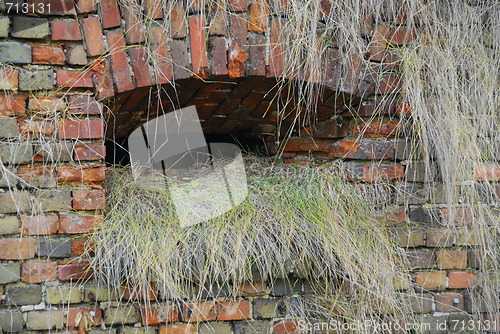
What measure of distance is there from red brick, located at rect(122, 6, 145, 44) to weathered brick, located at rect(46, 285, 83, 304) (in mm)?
978

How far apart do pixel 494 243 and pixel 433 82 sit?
747 millimetres

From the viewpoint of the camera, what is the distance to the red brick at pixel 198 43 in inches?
97.0

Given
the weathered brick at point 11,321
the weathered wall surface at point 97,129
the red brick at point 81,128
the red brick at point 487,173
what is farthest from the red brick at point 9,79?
the red brick at point 487,173

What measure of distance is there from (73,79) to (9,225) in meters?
0.60

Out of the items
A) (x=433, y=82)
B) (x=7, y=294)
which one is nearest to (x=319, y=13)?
(x=433, y=82)

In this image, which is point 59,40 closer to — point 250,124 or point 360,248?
point 250,124

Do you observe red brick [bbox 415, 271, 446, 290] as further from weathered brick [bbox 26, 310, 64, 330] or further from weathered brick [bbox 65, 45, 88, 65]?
weathered brick [bbox 65, 45, 88, 65]

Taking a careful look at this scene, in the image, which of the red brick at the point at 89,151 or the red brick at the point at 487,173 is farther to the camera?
the red brick at the point at 487,173

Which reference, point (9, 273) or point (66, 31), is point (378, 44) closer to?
point (66, 31)

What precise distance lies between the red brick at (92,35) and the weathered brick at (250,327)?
1.20 meters

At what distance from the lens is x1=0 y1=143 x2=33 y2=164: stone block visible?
230 cm

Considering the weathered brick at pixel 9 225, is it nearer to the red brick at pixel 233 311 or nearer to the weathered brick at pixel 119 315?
the weathered brick at pixel 119 315

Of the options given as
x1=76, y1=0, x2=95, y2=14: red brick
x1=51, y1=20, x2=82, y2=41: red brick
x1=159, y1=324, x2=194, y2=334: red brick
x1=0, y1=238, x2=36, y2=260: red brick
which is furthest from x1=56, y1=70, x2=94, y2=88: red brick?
x1=159, y1=324, x2=194, y2=334: red brick

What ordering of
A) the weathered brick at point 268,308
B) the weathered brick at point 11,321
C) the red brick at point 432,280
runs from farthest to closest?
the red brick at point 432,280 → the weathered brick at point 268,308 → the weathered brick at point 11,321
